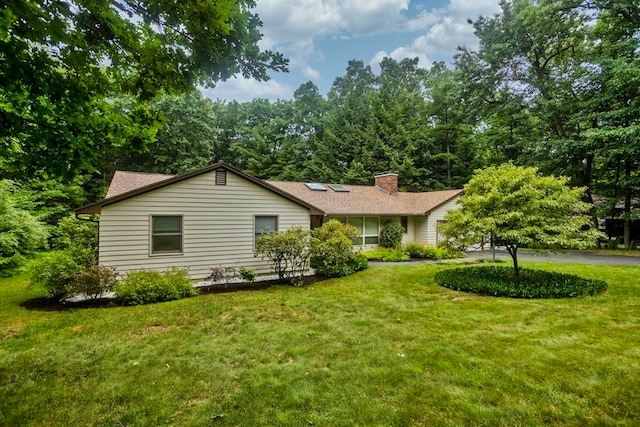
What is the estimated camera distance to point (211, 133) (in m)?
28.8

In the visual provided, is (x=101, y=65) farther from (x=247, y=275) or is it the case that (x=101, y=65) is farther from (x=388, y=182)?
(x=388, y=182)

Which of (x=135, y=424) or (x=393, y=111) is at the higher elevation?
(x=393, y=111)

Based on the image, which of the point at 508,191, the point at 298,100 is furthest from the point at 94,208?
the point at 298,100

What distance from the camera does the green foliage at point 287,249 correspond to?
9609mm

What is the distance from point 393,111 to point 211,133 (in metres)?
17.5

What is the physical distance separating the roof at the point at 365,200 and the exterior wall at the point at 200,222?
16.7ft

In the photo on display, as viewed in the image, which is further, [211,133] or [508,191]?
[211,133]

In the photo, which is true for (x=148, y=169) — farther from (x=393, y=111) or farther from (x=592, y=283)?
(x=592, y=283)

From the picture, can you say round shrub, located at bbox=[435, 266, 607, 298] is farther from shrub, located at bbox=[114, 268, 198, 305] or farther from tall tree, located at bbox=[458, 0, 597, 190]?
tall tree, located at bbox=[458, 0, 597, 190]

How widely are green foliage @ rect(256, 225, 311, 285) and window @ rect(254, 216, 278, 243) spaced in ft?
1.96

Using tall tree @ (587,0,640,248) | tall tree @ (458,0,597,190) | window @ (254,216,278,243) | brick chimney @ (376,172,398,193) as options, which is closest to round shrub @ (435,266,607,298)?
window @ (254,216,278,243)

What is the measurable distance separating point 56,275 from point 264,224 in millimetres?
5835

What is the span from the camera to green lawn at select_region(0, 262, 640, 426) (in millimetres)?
3211

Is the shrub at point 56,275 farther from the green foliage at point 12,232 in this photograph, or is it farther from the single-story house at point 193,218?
the green foliage at point 12,232
